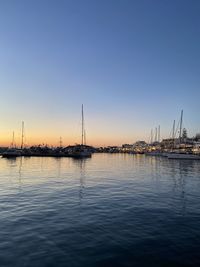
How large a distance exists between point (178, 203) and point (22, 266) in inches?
597

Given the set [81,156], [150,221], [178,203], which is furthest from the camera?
[81,156]

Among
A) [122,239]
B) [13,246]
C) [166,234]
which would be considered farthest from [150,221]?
[13,246]

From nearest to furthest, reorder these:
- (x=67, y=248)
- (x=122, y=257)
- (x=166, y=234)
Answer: (x=122, y=257), (x=67, y=248), (x=166, y=234)

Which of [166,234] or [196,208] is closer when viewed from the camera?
[166,234]

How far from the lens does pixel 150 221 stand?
1529 cm

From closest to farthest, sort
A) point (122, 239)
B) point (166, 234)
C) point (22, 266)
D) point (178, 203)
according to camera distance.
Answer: point (22, 266) → point (122, 239) → point (166, 234) → point (178, 203)

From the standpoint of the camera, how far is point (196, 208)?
63.4ft

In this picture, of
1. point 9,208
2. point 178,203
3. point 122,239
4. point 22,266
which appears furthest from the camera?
point 178,203

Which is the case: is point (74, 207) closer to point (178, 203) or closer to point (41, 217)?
point (41, 217)

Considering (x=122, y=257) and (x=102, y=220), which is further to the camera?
(x=102, y=220)

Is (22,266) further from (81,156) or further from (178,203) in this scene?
(81,156)

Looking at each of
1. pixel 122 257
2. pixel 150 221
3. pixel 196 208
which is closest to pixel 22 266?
pixel 122 257

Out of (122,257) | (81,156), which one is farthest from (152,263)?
(81,156)

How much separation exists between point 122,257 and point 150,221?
5554 millimetres
